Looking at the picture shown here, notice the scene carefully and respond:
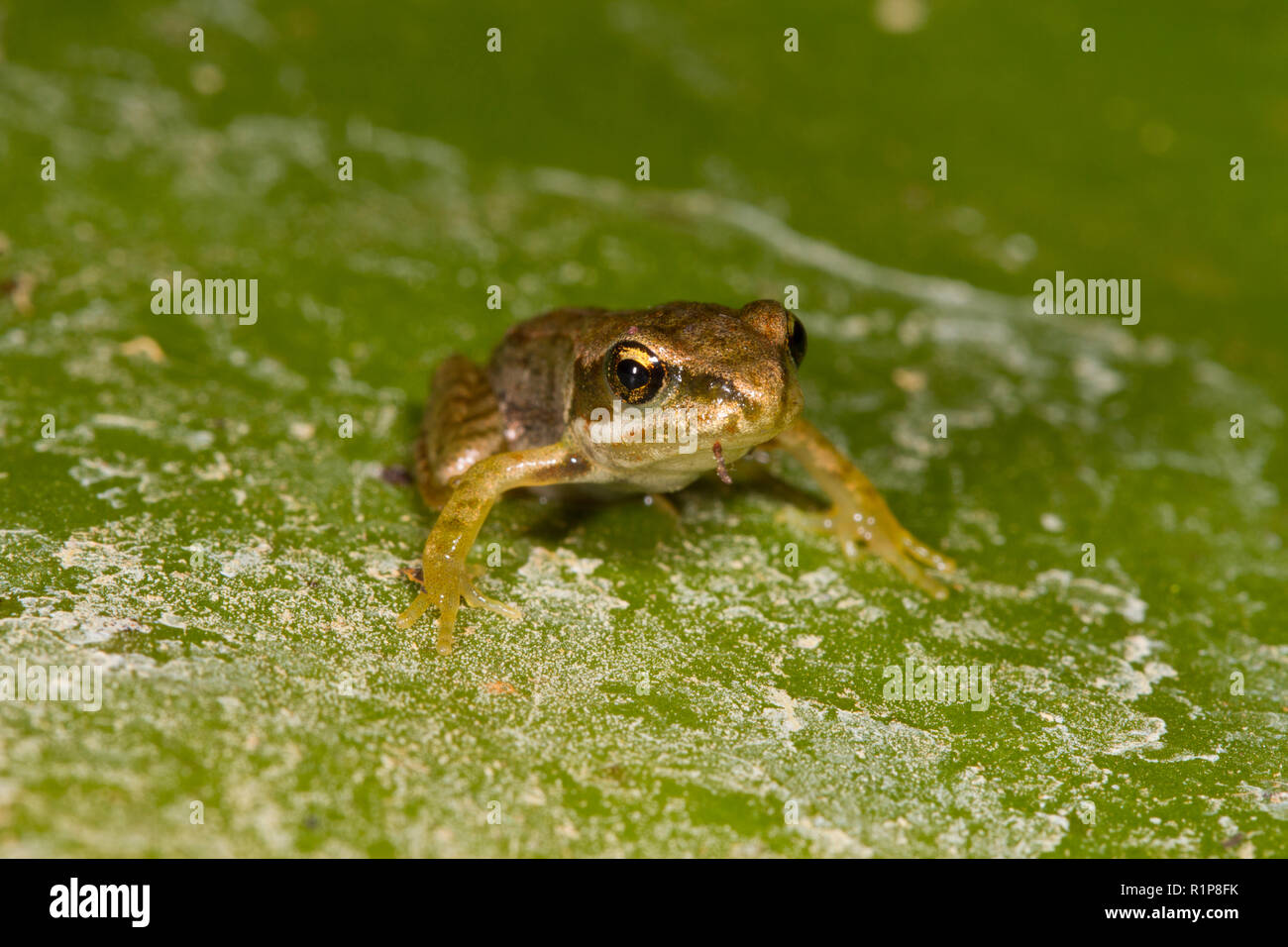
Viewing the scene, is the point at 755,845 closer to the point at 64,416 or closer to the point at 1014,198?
the point at 64,416

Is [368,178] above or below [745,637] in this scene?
above

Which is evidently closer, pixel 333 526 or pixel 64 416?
pixel 333 526

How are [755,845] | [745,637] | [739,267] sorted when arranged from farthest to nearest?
[739,267]
[745,637]
[755,845]

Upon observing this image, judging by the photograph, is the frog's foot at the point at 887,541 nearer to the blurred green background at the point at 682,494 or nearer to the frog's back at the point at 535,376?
the blurred green background at the point at 682,494

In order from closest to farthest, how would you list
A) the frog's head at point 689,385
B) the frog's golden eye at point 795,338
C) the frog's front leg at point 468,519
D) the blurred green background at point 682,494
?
the blurred green background at point 682,494, the frog's head at point 689,385, the frog's front leg at point 468,519, the frog's golden eye at point 795,338

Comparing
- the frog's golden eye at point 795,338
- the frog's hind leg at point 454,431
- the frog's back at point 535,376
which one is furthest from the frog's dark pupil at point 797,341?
the frog's hind leg at point 454,431

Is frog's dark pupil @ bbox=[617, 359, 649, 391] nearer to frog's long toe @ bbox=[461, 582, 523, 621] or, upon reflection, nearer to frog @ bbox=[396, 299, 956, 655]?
frog @ bbox=[396, 299, 956, 655]

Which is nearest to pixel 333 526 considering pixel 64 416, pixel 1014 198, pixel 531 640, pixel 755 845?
pixel 531 640
